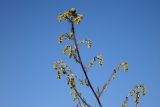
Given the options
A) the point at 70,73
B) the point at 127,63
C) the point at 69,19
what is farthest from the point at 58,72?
the point at 127,63

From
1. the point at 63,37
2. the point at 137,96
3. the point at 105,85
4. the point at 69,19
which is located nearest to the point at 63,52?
the point at 63,37

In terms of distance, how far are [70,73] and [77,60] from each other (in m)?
0.50

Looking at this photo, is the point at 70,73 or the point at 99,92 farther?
the point at 70,73

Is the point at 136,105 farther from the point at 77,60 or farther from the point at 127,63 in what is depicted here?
the point at 77,60

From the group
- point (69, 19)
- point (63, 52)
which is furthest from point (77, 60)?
point (69, 19)

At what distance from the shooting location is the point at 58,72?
628 centimetres

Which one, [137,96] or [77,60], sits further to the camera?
[137,96]

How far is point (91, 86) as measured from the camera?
5.80 meters

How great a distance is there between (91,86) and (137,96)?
1.25m

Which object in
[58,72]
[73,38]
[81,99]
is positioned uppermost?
[73,38]

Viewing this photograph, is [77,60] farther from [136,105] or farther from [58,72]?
[136,105]

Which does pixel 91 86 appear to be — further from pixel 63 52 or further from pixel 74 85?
pixel 63 52

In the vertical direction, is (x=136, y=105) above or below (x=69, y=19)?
below

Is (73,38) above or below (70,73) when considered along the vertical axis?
above
